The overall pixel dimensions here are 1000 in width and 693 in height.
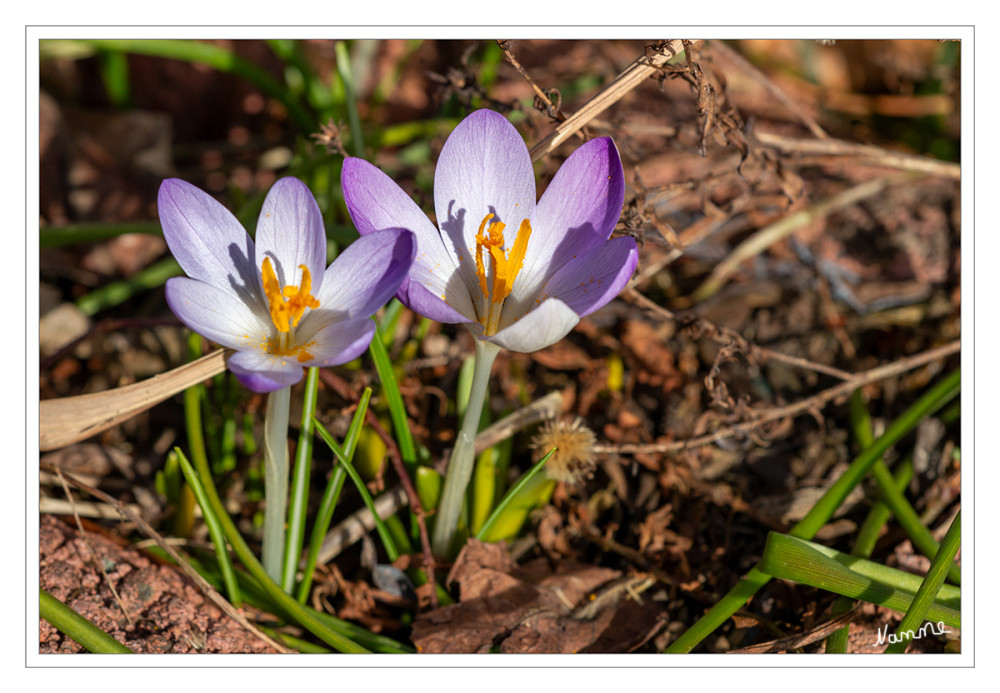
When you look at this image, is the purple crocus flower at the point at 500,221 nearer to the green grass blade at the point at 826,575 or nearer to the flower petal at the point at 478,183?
the flower petal at the point at 478,183

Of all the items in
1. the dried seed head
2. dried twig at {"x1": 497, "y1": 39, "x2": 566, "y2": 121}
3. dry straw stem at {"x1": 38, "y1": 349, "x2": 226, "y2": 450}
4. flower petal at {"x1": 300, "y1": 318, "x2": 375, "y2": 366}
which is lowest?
the dried seed head

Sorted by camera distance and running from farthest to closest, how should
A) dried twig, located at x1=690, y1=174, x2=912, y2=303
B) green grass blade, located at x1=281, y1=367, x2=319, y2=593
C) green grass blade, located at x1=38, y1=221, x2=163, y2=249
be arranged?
dried twig, located at x1=690, y1=174, x2=912, y2=303 < green grass blade, located at x1=38, y1=221, x2=163, y2=249 < green grass blade, located at x1=281, y1=367, x2=319, y2=593

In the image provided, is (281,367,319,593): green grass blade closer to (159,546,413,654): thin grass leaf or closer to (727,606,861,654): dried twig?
(159,546,413,654): thin grass leaf

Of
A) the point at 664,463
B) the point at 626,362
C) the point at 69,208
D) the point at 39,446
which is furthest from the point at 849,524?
the point at 69,208

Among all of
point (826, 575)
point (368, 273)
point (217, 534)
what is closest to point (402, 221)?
point (368, 273)

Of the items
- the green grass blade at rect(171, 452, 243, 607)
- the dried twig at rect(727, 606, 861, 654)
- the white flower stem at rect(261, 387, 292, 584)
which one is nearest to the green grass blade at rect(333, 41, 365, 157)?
the white flower stem at rect(261, 387, 292, 584)

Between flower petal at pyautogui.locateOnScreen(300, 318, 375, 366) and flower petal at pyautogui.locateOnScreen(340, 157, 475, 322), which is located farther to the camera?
flower petal at pyautogui.locateOnScreen(340, 157, 475, 322)

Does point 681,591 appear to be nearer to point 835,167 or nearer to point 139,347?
point 139,347
